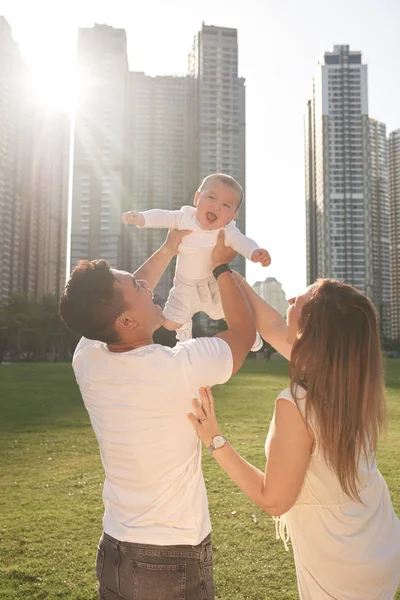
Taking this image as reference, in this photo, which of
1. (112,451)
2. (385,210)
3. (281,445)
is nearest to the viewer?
(281,445)

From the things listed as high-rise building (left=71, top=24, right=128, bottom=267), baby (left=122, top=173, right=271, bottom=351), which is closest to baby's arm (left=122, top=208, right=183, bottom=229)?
baby (left=122, top=173, right=271, bottom=351)

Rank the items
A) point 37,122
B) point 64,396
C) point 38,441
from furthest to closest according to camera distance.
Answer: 1. point 37,122
2. point 64,396
3. point 38,441

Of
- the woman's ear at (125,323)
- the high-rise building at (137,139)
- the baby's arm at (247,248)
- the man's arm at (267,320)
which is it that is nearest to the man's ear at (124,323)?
the woman's ear at (125,323)

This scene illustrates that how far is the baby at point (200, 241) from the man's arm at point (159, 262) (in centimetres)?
5

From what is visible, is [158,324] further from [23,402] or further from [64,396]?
[64,396]

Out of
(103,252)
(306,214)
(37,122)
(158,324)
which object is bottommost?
(158,324)

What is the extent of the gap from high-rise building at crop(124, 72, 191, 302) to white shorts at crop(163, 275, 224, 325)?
249ft

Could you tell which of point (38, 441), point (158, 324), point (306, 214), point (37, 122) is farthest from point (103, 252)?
point (158, 324)

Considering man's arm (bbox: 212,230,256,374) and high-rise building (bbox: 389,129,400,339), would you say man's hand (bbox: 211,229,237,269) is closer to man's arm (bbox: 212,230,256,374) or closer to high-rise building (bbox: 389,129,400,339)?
man's arm (bbox: 212,230,256,374)

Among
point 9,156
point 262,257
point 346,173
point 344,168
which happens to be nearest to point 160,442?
point 262,257

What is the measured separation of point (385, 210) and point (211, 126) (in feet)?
98.9

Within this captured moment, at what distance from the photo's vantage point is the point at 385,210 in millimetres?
84938

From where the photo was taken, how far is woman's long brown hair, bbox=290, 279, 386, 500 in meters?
2.02

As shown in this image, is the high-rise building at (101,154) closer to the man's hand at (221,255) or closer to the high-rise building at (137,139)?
the high-rise building at (137,139)
